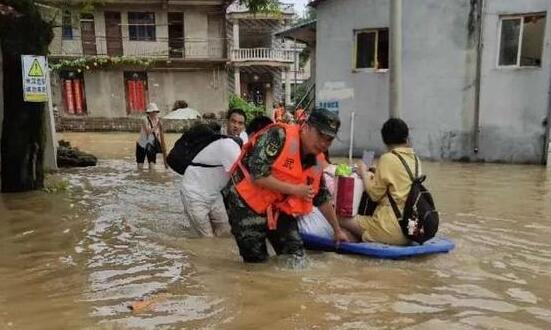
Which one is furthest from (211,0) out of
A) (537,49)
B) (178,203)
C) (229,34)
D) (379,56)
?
(178,203)

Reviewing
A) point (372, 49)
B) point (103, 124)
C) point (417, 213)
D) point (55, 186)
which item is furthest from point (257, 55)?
point (417, 213)

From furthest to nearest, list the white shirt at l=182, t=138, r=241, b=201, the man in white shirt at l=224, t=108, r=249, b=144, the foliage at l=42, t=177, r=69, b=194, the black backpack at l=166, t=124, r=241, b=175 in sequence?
the foliage at l=42, t=177, r=69, b=194 → the man in white shirt at l=224, t=108, r=249, b=144 → the black backpack at l=166, t=124, r=241, b=175 → the white shirt at l=182, t=138, r=241, b=201

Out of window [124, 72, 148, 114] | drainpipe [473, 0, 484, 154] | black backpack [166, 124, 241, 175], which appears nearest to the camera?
black backpack [166, 124, 241, 175]

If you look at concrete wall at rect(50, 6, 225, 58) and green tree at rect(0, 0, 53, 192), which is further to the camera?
concrete wall at rect(50, 6, 225, 58)

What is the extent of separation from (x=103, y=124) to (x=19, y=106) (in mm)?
21494

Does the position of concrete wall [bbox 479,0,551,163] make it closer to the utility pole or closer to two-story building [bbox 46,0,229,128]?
the utility pole

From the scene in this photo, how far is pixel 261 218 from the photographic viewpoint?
428cm

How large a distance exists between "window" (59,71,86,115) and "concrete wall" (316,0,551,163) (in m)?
18.0

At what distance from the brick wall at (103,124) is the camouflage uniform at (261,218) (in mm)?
23615

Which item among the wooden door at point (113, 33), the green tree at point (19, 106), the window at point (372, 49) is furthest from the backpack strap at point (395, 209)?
the wooden door at point (113, 33)

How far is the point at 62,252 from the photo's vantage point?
17.0 ft

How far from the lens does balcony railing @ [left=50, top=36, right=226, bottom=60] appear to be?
95.7ft

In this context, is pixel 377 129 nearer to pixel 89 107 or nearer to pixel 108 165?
pixel 108 165

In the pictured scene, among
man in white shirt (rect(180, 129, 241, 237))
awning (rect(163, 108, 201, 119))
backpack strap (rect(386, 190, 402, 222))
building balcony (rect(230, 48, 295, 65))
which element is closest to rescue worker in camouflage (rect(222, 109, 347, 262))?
backpack strap (rect(386, 190, 402, 222))
